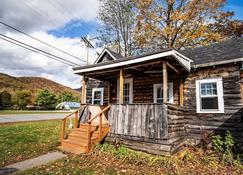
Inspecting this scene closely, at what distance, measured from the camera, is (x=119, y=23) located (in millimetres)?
23594

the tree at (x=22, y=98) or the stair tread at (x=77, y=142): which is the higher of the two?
the tree at (x=22, y=98)

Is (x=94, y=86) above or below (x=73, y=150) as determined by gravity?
above

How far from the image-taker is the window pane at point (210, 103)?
815 cm

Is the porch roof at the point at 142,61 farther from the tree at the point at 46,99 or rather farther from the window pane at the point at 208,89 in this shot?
the tree at the point at 46,99

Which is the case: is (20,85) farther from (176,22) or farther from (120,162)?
(120,162)

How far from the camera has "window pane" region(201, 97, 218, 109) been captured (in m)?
8.15

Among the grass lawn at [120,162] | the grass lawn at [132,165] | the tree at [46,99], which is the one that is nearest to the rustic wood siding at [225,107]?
the grass lawn at [120,162]

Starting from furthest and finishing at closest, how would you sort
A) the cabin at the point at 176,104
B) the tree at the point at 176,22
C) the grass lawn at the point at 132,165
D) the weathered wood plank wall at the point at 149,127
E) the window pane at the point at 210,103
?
1. the tree at the point at 176,22
2. the window pane at the point at 210,103
3. the cabin at the point at 176,104
4. the weathered wood plank wall at the point at 149,127
5. the grass lawn at the point at 132,165

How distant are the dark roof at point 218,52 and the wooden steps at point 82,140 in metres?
5.90

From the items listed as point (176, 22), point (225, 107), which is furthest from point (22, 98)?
point (225, 107)

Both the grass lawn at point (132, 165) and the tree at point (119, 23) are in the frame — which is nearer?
the grass lawn at point (132, 165)

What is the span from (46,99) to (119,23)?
97.0 ft

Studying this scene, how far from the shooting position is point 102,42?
82.5 feet

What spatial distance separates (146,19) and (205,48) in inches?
475
